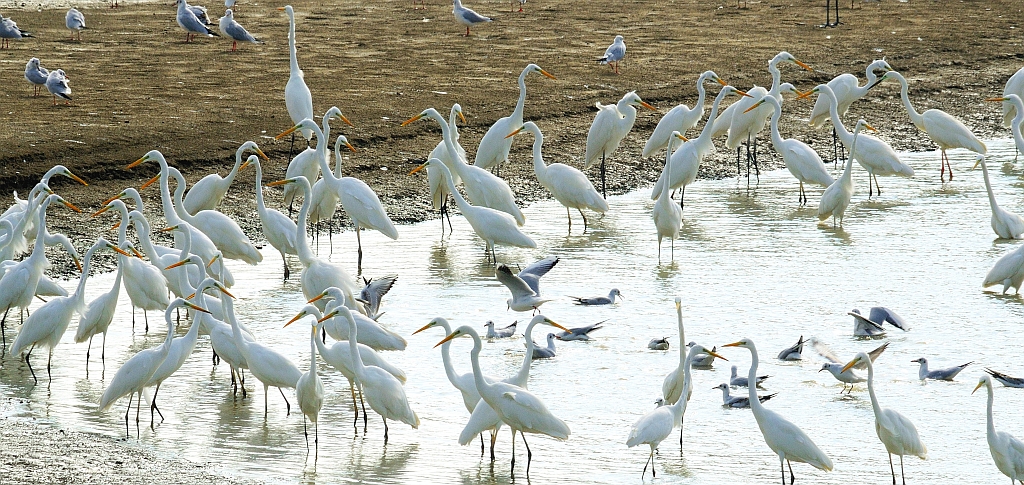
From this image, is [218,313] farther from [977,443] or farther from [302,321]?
[977,443]

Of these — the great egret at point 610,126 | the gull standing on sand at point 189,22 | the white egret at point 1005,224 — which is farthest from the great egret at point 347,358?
the gull standing on sand at point 189,22

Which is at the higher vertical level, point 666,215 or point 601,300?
point 666,215

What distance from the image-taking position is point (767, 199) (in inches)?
507

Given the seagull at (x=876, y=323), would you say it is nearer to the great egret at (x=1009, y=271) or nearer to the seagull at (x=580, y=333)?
the great egret at (x=1009, y=271)

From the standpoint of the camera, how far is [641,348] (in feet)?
26.2

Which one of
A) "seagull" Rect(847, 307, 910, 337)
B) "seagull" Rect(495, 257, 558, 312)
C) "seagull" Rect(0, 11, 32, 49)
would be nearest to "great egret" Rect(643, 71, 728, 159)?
"seagull" Rect(495, 257, 558, 312)

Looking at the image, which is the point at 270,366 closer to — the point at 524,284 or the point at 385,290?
the point at 385,290

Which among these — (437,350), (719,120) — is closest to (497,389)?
(437,350)

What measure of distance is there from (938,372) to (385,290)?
3611 mm

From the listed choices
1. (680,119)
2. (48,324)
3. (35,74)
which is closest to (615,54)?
(680,119)

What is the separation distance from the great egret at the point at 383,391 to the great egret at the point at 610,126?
6.91m

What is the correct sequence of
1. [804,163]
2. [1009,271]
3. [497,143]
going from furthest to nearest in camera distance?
[497,143], [804,163], [1009,271]

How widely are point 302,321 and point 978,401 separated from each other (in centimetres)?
475

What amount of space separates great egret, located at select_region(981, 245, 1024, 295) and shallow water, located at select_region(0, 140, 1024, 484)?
5.2 inches
